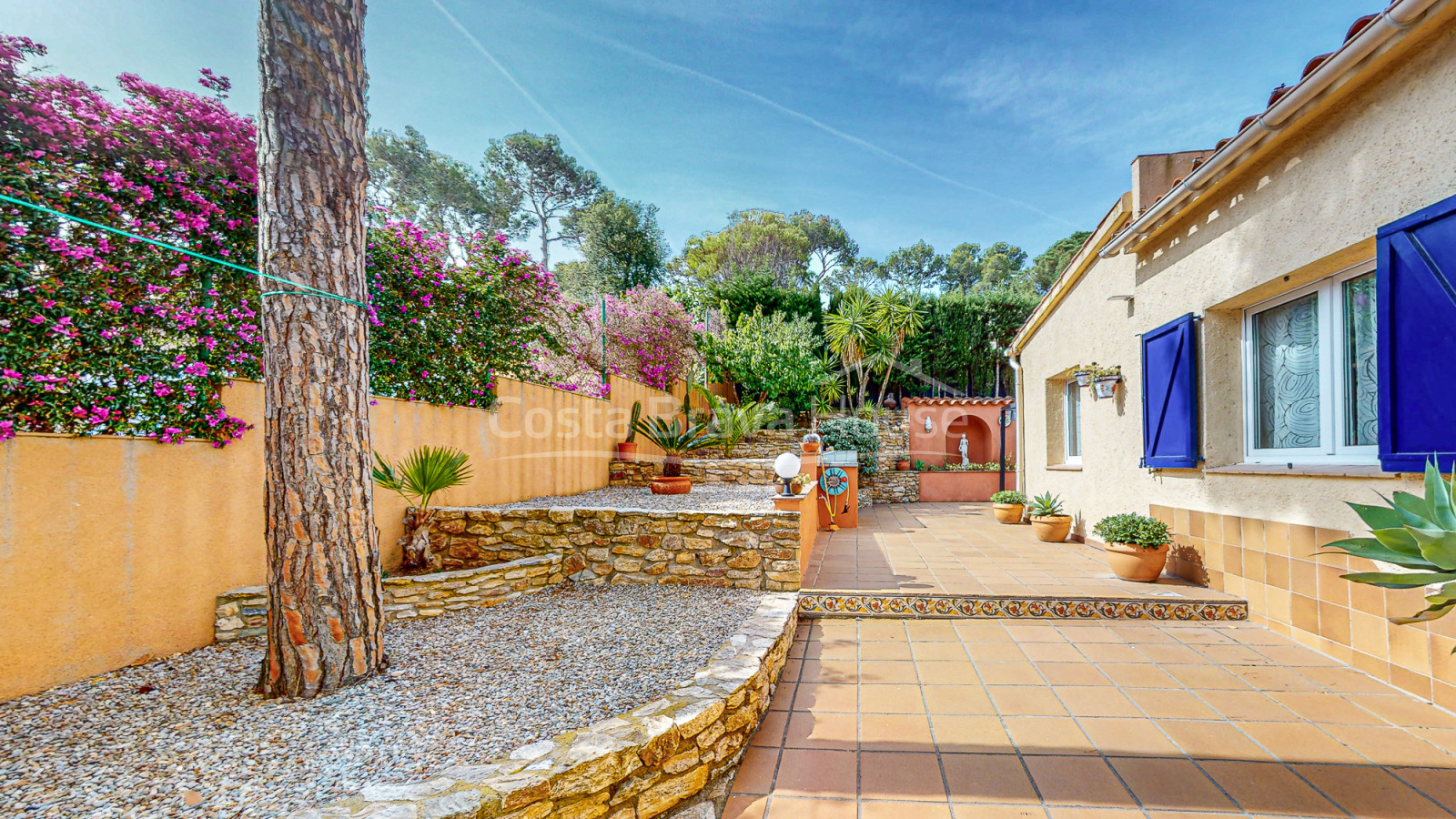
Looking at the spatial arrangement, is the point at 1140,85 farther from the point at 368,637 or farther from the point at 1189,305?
the point at 368,637

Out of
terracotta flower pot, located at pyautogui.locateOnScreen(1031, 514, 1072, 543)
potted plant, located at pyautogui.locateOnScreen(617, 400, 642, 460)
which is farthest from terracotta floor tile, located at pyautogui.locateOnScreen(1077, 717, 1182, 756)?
potted plant, located at pyautogui.locateOnScreen(617, 400, 642, 460)

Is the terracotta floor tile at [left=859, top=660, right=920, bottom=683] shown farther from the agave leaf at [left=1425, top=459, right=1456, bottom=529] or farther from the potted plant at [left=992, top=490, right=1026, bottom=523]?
the potted plant at [left=992, top=490, right=1026, bottom=523]

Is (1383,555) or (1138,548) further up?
(1383,555)

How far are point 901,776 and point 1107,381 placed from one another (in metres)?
4.95

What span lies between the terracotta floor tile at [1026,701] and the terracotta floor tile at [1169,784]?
405 mm

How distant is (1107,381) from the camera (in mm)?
5406

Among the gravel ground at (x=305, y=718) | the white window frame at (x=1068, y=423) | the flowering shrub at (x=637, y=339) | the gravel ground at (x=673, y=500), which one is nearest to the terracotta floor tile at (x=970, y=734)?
the gravel ground at (x=305, y=718)

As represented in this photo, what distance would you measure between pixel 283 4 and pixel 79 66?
4.35 ft

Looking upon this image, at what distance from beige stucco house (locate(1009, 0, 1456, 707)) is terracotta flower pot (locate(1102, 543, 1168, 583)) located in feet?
1.00

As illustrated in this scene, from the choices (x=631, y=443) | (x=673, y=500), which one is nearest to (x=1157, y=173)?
(x=673, y=500)

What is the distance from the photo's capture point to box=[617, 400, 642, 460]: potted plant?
8.21 meters

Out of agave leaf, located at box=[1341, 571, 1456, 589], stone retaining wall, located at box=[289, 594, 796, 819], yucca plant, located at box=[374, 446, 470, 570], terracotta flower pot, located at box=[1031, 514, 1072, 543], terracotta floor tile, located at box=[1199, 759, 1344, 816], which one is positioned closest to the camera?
agave leaf, located at box=[1341, 571, 1456, 589]

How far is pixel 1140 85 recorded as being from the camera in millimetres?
6848

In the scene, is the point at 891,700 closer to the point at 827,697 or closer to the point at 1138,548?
the point at 827,697
